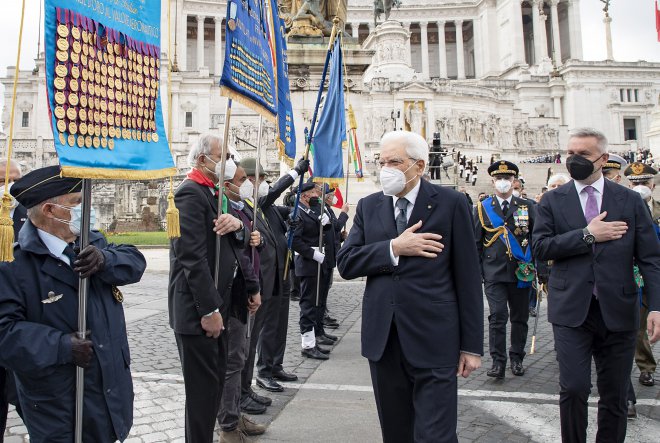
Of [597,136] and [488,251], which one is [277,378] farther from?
[597,136]

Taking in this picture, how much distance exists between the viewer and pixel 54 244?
2.80 meters

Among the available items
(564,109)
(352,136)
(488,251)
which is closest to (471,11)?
(564,109)

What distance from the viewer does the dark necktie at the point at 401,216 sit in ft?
10.7

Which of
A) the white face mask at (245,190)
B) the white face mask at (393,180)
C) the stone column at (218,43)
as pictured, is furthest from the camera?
the stone column at (218,43)

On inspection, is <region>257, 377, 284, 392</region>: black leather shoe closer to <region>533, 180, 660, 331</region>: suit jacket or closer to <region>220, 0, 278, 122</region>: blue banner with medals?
<region>220, 0, 278, 122</region>: blue banner with medals

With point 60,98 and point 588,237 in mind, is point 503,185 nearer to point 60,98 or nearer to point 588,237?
point 588,237

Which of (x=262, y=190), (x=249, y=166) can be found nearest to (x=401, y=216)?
(x=262, y=190)

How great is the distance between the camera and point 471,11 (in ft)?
279

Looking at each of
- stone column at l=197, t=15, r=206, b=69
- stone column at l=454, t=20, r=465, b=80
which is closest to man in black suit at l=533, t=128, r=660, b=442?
stone column at l=197, t=15, r=206, b=69

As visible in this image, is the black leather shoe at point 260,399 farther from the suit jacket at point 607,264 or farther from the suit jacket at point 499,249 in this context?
the suit jacket at point 499,249

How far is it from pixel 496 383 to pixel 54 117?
491 centimetres

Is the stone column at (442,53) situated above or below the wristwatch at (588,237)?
above

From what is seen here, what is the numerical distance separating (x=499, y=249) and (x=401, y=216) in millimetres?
3284

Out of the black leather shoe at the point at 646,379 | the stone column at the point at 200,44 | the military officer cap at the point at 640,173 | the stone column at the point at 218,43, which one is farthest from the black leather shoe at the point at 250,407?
the stone column at the point at 218,43
